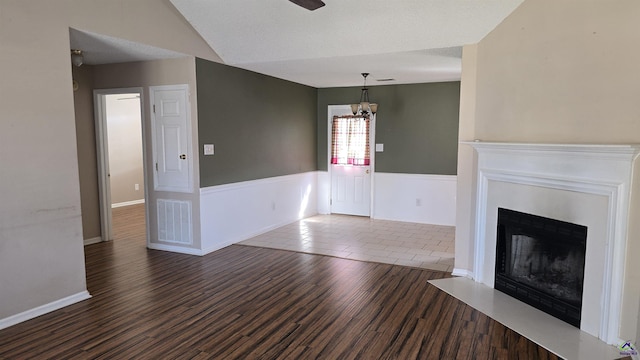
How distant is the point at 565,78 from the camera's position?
311 cm

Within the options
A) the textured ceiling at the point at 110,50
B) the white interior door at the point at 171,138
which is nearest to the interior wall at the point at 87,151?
the textured ceiling at the point at 110,50

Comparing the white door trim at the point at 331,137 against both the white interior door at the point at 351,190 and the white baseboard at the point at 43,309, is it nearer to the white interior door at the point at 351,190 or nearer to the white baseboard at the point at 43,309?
the white interior door at the point at 351,190

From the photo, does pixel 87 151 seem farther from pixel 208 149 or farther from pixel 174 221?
pixel 208 149

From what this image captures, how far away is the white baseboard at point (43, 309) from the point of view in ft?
10.1

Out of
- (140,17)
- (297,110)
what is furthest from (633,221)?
(297,110)

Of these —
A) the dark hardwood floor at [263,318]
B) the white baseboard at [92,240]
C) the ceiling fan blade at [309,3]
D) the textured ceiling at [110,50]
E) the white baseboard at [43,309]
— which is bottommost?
the dark hardwood floor at [263,318]

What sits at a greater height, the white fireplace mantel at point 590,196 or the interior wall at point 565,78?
the interior wall at point 565,78

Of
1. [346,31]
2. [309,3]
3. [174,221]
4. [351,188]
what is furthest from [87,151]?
[351,188]

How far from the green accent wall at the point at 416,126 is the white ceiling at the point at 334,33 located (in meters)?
1.33

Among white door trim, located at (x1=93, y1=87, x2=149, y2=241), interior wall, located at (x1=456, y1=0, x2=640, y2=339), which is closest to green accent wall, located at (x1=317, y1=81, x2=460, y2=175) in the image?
interior wall, located at (x1=456, y1=0, x2=640, y2=339)

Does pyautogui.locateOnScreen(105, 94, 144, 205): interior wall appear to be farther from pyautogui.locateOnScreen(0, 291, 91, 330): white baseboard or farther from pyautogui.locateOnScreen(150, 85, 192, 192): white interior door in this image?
pyautogui.locateOnScreen(0, 291, 91, 330): white baseboard

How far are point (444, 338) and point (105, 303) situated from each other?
282 centimetres

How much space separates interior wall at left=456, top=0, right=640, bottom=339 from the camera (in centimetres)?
272

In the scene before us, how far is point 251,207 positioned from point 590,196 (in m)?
4.13
